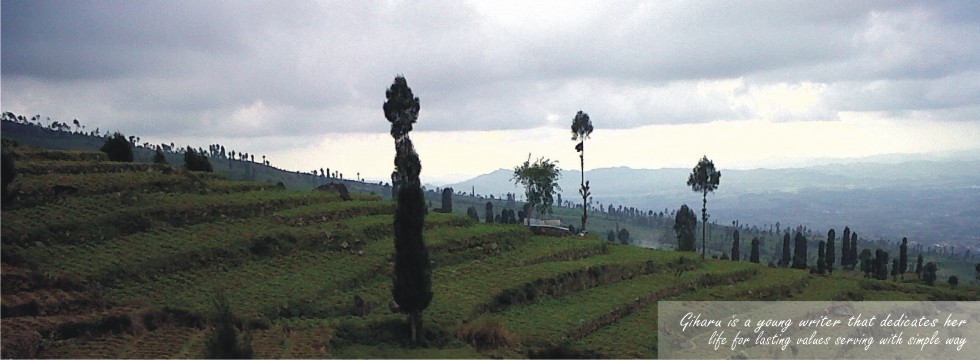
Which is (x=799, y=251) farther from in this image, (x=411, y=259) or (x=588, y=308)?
(x=411, y=259)

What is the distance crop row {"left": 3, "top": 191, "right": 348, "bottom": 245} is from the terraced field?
3.8 inches

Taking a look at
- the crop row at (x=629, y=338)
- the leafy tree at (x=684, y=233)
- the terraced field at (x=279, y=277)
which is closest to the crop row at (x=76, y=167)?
the terraced field at (x=279, y=277)

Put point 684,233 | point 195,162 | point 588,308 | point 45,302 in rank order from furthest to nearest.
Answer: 1. point 684,233
2. point 195,162
3. point 588,308
4. point 45,302

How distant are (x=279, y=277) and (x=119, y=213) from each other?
11.1 m

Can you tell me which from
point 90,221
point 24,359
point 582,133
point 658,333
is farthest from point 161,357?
point 582,133

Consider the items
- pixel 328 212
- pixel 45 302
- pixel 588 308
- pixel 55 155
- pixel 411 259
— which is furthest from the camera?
pixel 55 155

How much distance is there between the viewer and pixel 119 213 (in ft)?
120

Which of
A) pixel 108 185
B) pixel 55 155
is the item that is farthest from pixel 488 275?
pixel 55 155

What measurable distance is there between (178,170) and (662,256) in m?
38.9

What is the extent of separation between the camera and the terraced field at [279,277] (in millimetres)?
26414

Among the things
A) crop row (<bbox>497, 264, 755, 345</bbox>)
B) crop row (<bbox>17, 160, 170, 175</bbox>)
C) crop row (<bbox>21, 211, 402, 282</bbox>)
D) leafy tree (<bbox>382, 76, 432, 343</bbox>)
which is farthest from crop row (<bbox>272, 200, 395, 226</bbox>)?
leafy tree (<bbox>382, 76, 432, 343</bbox>)

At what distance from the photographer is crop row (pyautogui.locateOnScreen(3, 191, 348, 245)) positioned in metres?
32.9

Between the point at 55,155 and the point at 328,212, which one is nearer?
the point at 328,212

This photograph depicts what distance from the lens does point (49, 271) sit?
29.4 metres
